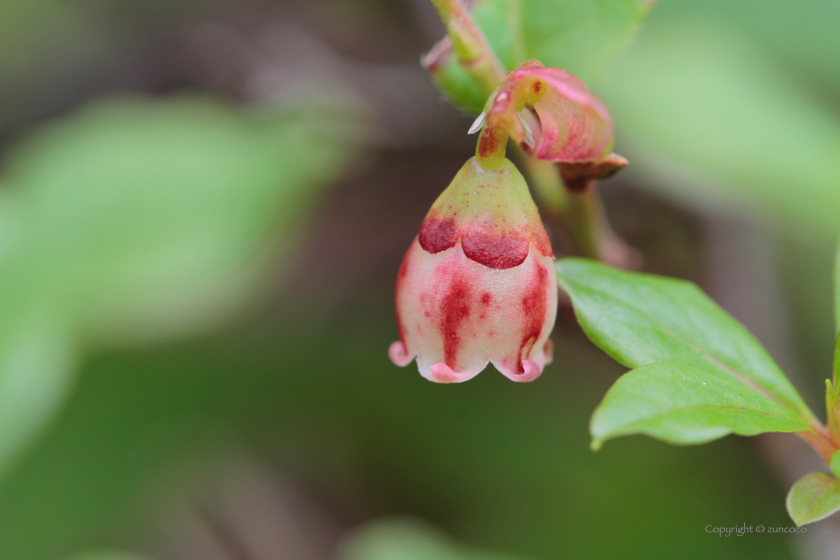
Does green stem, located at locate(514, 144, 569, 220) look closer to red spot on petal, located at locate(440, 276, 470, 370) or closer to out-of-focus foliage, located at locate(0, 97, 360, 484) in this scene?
red spot on petal, located at locate(440, 276, 470, 370)

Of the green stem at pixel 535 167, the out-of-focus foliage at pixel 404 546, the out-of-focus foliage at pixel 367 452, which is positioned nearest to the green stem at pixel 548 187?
the green stem at pixel 535 167

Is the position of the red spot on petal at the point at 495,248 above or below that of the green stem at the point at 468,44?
below

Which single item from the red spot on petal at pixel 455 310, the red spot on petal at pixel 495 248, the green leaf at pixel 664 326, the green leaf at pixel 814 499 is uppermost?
the red spot on petal at pixel 495 248

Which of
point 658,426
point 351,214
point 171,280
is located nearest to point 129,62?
point 351,214

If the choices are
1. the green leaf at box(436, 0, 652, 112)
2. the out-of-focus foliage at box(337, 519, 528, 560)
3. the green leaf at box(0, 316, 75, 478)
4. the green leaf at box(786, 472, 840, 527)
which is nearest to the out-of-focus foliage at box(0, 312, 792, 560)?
the out-of-focus foliage at box(337, 519, 528, 560)

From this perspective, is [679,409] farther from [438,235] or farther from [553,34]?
[553,34]

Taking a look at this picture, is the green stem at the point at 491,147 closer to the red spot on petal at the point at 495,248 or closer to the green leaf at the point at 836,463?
the red spot on petal at the point at 495,248

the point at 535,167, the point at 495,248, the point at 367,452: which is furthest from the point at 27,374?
the point at 495,248
